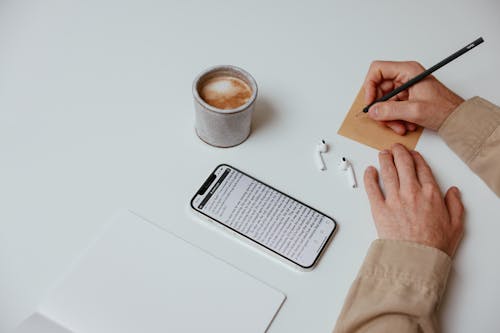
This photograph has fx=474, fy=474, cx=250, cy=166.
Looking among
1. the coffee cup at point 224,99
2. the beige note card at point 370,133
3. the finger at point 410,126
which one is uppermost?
the finger at point 410,126

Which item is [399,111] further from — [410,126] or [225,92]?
[225,92]

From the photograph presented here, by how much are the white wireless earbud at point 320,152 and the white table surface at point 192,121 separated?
1 centimetres

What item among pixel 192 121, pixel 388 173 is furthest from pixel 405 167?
pixel 192 121

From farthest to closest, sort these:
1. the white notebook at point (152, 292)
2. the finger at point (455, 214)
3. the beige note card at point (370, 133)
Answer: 1. the beige note card at point (370, 133)
2. the finger at point (455, 214)
3. the white notebook at point (152, 292)

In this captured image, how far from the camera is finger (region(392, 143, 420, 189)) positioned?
2.56 feet

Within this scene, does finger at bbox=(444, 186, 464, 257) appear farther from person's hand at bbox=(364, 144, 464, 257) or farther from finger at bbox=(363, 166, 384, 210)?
finger at bbox=(363, 166, 384, 210)

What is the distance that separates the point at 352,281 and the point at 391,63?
1.41 ft

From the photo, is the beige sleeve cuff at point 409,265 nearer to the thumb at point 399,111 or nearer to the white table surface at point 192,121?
the white table surface at point 192,121

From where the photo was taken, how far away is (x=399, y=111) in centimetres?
84

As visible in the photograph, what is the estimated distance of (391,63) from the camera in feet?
2.94

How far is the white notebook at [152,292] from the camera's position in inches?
25.2

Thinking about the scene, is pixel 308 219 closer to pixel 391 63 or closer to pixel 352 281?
pixel 352 281

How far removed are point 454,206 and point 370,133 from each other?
190 mm

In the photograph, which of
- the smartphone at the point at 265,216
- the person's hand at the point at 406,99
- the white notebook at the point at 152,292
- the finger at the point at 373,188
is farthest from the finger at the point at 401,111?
the white notebook at the point at 152,292
